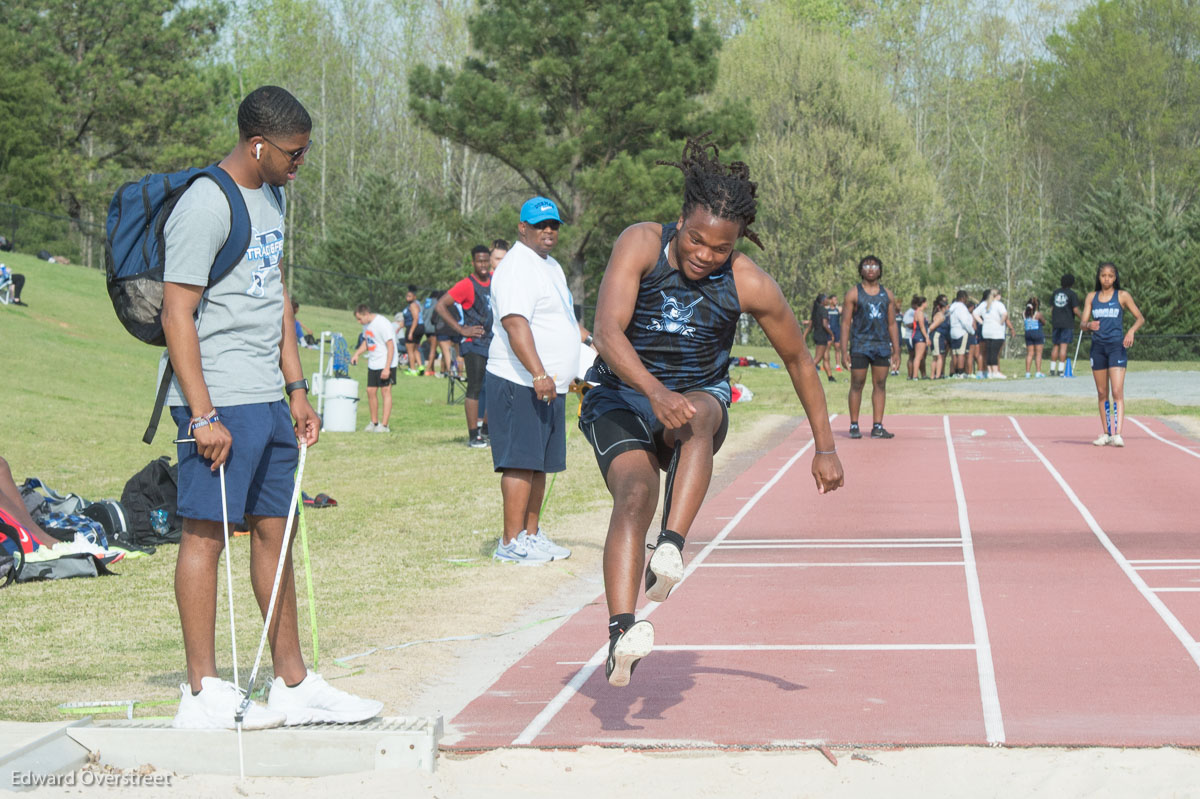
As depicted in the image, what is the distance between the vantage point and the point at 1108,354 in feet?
46.6

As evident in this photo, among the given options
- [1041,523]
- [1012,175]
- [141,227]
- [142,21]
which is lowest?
[1041,523]

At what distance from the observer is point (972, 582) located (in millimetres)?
7387

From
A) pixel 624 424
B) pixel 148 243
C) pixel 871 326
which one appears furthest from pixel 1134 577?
pixel 871 326

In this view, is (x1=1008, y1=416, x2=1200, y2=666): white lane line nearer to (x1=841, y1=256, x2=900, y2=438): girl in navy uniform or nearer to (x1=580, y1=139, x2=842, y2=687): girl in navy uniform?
(x1=580, y1=139, x2=842, y2=687): girl in navy uniform

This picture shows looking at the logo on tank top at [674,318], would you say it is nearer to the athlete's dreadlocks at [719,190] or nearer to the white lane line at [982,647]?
the athlete's dreadlocks at [719,190]

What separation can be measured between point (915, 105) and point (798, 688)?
56.4 meters

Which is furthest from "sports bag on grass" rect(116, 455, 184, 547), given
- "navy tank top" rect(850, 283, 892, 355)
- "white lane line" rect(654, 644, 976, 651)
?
"navy tank top" rect(850, 283, 892, 355)

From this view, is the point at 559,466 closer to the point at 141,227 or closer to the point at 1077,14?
the point at 141,227

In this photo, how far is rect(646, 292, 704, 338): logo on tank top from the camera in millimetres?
4812

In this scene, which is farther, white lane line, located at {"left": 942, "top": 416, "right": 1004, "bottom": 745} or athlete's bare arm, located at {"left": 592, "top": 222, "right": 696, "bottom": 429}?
white lane line, located at {"left": 942, "top": 416, "right": 1004, "bottom": 745}

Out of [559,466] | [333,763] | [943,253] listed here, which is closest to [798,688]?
[333,763]

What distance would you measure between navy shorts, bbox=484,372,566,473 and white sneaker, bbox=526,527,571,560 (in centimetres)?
51

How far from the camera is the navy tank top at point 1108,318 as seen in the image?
1416 cm

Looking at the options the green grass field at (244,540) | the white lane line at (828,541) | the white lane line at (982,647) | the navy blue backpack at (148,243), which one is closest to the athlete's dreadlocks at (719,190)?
the navy blue backpack at (148,243)
